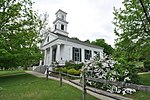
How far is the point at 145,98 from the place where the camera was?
7672mm

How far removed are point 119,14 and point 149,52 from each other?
384 cm

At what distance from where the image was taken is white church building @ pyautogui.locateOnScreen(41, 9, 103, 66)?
78.2ft

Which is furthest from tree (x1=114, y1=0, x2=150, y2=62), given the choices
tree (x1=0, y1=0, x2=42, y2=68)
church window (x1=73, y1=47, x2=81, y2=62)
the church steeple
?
the church steeple

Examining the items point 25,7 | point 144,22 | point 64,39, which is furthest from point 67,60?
point 144,22

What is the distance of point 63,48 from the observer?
78.9 feet

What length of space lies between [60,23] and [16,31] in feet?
47.2

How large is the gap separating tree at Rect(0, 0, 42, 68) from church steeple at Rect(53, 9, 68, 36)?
37.9 feet

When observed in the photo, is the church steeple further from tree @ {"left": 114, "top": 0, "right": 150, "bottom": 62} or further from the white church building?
tree @ {"left": 114, "top": 0, "right": 150, "bottom": 62}

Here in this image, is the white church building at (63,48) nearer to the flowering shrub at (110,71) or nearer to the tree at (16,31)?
the tree at (16,31)

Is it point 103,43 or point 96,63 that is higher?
point 103,43

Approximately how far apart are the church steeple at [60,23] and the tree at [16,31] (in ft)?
37.9

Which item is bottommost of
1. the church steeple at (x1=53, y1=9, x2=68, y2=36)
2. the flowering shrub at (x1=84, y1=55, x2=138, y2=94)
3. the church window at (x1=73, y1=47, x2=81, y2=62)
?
the flowering shrub at (x1=84, y1=55, x2=138, y2=94)

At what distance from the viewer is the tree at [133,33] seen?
12.7 metres

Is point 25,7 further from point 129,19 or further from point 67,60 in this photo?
point 129,19
